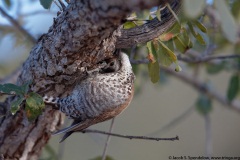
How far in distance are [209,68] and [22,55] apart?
2.02 metres

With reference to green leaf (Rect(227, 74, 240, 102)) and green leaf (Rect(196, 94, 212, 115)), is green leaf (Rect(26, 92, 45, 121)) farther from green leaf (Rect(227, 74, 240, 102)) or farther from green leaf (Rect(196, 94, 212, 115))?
green leaf (Rect(196, 94, 212, 115))

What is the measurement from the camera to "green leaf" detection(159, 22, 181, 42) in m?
1.94

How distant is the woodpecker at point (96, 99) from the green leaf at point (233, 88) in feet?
3.74

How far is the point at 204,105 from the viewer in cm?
378

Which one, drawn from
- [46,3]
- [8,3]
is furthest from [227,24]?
[8,3]

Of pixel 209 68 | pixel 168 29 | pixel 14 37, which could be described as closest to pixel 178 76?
pixel 209 68

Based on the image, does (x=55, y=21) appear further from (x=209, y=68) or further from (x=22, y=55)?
(x=22, y=55)

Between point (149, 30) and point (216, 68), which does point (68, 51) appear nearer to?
point (149, 30)

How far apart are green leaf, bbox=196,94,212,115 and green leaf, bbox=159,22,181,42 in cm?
181

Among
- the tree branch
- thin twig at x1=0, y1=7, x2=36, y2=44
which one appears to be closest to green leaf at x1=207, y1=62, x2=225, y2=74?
thin twig at x1=0, y1=7, x2=36, y2=44

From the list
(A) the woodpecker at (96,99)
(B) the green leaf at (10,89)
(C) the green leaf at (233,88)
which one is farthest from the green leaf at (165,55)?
(C) the green leaf at (233,88)

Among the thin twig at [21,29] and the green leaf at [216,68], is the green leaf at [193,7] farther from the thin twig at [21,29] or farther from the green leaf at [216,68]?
the green leaf at [216,68]

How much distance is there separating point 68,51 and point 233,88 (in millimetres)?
1740

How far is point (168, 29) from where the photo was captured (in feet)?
6.42
